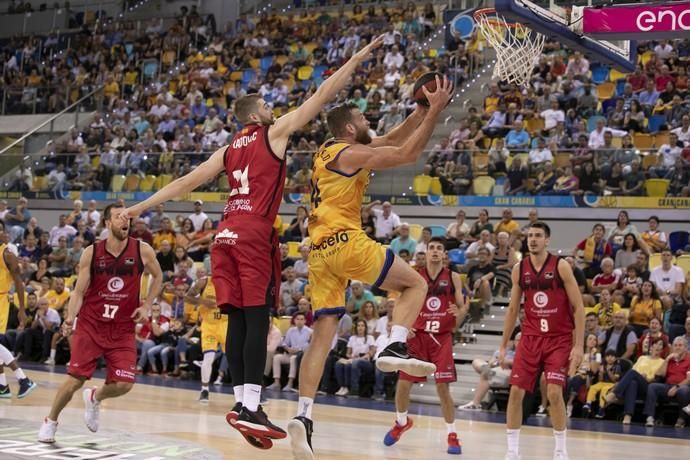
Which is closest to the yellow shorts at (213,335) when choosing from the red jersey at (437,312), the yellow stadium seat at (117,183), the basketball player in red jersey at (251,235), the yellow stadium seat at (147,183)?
the red jersey at (437,312)

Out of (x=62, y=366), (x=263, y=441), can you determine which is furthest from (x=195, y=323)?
(x=263, y=441)

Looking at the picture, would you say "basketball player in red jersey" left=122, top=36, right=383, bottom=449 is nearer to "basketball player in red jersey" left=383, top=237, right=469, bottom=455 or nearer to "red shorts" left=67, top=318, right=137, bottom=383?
"red shorts" left=67, top=318, right=137, bottom=383

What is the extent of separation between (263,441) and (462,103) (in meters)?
14.8

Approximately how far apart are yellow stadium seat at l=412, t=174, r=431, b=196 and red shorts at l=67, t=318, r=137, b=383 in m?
9.53

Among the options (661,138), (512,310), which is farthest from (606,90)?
(512,310)

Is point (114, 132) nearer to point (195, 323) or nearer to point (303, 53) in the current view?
point (303, 53)

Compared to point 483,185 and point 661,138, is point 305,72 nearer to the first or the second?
point 483,185

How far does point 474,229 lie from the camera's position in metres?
16.9

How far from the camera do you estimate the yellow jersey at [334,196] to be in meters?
6.82

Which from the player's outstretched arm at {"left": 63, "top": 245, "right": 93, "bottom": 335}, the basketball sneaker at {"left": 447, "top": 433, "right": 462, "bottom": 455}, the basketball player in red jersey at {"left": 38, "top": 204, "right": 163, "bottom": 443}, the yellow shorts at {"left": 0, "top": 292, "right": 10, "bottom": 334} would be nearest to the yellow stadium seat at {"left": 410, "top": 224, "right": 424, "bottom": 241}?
the yellow shorts at {"left": 0, "top": 292, "right": 10, "bottom": 334}

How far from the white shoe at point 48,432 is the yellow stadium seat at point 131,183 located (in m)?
12.8

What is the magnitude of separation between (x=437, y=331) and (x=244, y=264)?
450 centimetres

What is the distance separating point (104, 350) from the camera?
360 inches

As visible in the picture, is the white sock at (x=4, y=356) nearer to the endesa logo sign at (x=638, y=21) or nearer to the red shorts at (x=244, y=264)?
the red shorts at (x=244, y=264)
